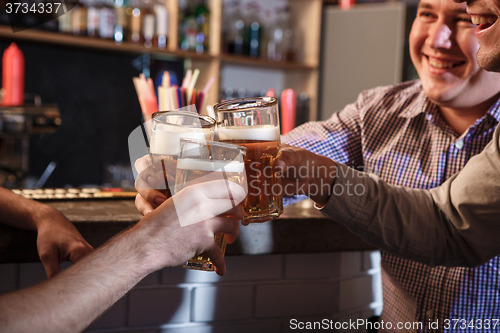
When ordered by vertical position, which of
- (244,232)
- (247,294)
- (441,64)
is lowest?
(247,294)

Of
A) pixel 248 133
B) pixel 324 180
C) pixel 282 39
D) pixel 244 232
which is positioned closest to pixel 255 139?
pixel 248 133

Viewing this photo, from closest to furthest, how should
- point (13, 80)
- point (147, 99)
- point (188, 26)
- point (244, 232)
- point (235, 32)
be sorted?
point (244, 232)
point (147, 99)
point (13, 80)
point (188, 26)
point (235, 32)

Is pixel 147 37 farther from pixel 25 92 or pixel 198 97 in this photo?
pixel 198 97

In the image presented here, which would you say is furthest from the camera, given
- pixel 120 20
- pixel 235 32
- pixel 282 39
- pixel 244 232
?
pixel 282 39

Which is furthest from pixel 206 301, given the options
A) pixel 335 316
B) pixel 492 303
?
pixel 492 303

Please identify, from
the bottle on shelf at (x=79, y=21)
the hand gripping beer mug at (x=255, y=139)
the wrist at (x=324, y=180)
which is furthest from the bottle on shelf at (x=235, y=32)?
the hand gripping beer mug at (x=255, y=139)

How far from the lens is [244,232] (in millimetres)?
1384

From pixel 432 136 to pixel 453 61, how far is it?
0.71 feet

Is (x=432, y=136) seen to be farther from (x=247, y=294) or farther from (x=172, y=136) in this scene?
(x=172, y=136)

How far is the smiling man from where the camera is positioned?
1457mm

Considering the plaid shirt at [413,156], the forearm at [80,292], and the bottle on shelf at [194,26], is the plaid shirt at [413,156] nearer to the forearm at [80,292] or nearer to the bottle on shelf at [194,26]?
the forearm at [80,292]

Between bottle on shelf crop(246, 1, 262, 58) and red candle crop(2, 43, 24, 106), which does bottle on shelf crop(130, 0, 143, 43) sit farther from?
red candle crop(2, 43, 24, 106)

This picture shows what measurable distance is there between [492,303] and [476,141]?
1.39 feet

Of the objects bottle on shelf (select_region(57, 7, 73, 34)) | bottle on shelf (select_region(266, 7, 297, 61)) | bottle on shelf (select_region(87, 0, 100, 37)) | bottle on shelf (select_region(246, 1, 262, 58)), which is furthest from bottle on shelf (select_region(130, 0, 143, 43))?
bottle on shelf (select_region(266, 7, 297, 61))
